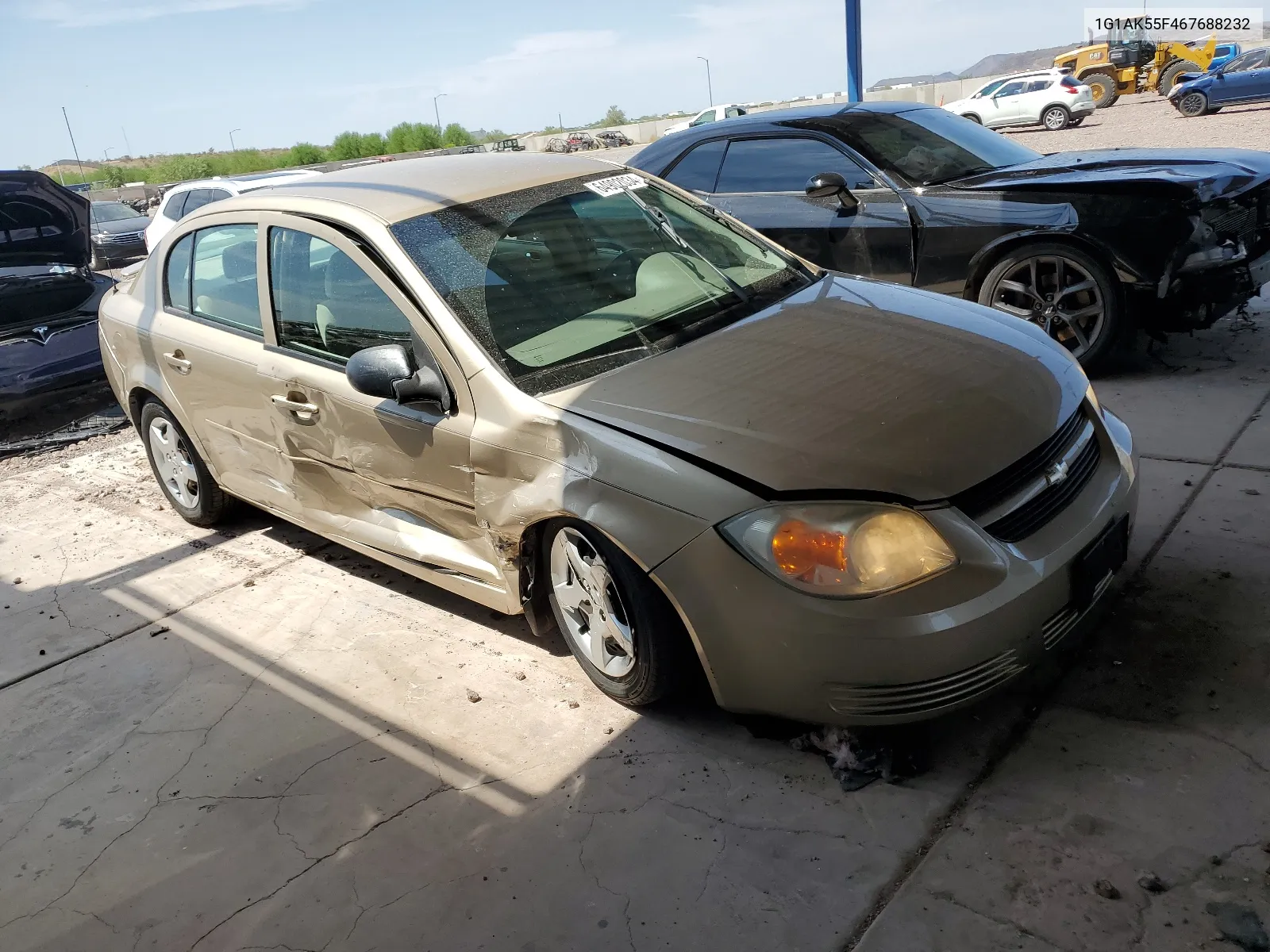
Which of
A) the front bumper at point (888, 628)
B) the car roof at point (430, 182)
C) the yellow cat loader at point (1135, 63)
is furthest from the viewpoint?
the yellow cat loader at point (1135, 63)

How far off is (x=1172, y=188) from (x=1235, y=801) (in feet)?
12.2

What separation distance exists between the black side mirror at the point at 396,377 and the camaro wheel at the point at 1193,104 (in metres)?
24.8

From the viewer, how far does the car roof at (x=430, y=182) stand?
366 centimetres

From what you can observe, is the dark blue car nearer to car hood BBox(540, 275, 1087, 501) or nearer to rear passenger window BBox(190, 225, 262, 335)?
car hood BBox(540, 275, 1087, 501)

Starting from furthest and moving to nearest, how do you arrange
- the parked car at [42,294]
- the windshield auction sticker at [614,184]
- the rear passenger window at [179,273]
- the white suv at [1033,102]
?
the white suv at [1033,102], the parked car at [42,294], the rear passenger window at [179,273], the windshield auction sticker at [614,184]

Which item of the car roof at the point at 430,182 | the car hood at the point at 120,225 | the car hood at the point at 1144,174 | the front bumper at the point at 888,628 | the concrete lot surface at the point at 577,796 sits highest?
the car roof at the point at 430,182

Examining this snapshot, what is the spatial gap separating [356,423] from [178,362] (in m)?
1.55

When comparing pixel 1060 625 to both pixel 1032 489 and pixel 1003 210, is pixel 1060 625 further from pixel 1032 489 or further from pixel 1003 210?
pixel 1003 210

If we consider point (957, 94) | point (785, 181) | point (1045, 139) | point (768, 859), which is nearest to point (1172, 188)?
point (785, 181)

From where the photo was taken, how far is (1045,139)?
22094mm

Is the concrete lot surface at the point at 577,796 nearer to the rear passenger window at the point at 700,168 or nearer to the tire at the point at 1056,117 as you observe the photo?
the rear passenger window at the point at 700,168

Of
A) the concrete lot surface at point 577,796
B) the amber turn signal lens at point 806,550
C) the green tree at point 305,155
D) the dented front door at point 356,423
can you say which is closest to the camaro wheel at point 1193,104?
the concrete lot surface at point 577,796

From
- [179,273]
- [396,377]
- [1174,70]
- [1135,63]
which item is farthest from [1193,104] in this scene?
[396,377]

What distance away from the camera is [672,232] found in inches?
154
